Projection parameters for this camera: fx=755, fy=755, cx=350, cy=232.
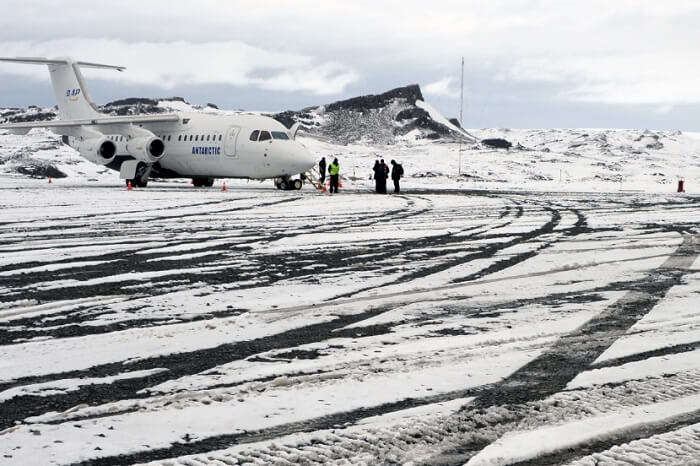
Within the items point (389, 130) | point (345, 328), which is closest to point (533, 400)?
point (345, 328)

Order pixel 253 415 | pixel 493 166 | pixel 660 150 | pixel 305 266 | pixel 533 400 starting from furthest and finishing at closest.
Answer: pixel 660 150
pixel 493 166
pixel 305 266
pixel 533 400
pixel 253 415

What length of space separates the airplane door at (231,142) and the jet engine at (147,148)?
3.10 meters

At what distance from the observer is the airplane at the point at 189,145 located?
26688 millimetres

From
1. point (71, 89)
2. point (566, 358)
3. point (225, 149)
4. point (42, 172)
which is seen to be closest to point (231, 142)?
point (225, 149)

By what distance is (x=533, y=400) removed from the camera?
3719 millimetres

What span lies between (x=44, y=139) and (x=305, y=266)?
79.7m

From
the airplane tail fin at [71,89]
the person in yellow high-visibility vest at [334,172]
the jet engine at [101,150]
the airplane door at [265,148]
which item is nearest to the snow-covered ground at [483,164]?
the airplane tail fin at [71,89]

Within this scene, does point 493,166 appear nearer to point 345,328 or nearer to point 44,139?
point 44,139

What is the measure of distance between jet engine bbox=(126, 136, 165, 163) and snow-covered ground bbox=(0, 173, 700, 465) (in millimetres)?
18046

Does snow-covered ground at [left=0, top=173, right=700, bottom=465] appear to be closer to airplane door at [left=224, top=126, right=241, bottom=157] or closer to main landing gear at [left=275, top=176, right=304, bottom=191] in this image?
airplane door at [left=224, top=126, right=241, bottom=157]

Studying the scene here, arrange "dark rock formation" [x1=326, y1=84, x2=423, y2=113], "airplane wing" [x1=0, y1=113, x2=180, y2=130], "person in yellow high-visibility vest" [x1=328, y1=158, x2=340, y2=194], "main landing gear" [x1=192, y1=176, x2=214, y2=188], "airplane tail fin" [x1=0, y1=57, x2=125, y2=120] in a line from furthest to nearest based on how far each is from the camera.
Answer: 1. "dark rock formation" [x1=326, y1=84, x2=423, y2=113]
2. "airplane tail fin" [x1=0, y1=57, x2=125, y2=120]
3. "main landing gear" [x1=192, y1=176, x2=214, y2=188]
4. "airplane wing" [x1=0, y1=113, x2=180, y2=130]
5. "person in yellow high-visibility vest" [x1=328, y1=158, x2=340, y2=194]

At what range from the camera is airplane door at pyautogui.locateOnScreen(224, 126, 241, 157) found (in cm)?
2714

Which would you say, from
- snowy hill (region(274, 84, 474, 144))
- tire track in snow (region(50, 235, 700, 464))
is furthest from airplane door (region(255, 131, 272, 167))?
snowy hill (region(274, 84, 474, 144))

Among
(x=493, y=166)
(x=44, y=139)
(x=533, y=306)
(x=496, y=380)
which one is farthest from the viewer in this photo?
(x=44, y=139)
